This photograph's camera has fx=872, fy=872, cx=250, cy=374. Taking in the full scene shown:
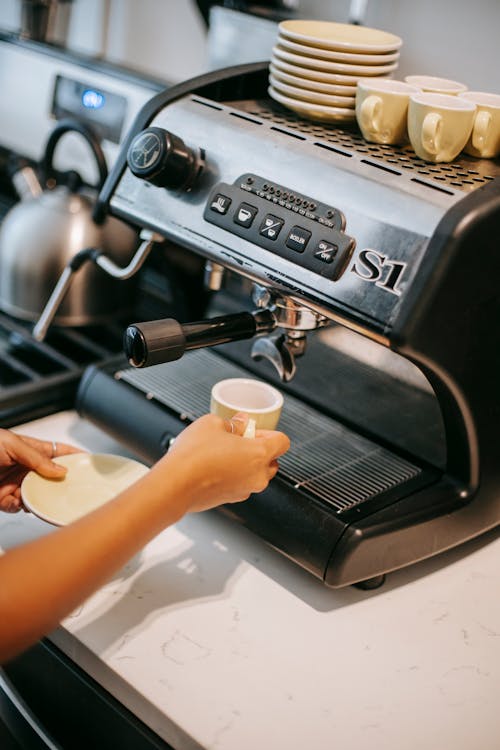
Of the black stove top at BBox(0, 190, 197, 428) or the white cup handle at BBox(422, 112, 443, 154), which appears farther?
the black stove top at BBox(0, 190, 197, 428)

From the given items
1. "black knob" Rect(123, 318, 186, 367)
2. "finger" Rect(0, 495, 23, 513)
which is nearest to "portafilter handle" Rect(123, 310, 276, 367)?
"black knob" Rect(123, 318, 186, 367)

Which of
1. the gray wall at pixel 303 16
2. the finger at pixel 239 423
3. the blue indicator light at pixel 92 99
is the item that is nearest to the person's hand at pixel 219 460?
the finger at pixel 239 423

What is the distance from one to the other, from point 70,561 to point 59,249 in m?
0.70

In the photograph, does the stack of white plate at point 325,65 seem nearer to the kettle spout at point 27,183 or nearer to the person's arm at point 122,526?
the person's arm at point 122,526

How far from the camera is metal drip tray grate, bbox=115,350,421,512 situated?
0.89 m

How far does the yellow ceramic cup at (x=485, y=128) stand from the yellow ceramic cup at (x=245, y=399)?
31 cm

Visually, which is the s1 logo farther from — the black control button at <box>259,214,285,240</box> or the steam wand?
the steam wand

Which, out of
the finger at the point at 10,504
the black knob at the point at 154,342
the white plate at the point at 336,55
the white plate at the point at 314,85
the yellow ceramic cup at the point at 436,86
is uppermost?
the white plate at the point at 336,55

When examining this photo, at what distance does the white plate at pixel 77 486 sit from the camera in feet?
2.73

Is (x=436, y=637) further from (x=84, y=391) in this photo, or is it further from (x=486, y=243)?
(x=84, y=391)

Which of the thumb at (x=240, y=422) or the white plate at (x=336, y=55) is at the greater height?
the white plate at (x=336, y=55)

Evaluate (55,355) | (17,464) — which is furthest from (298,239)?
(55,355)

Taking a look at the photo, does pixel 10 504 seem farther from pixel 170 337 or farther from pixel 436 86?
pixel 436 86

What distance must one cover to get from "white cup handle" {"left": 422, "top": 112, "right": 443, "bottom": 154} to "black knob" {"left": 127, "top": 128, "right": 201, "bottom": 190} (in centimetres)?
23
